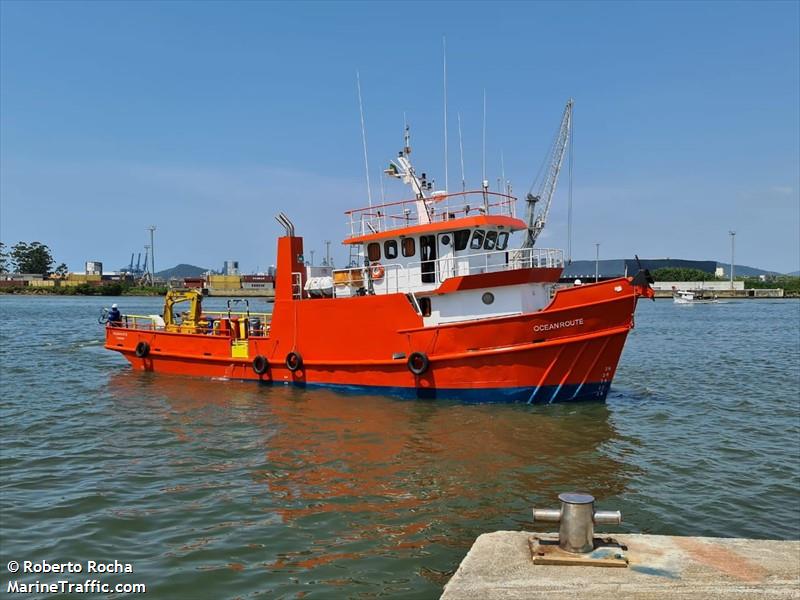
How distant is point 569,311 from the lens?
12.1m

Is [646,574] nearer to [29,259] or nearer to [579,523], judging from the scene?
[579,523]

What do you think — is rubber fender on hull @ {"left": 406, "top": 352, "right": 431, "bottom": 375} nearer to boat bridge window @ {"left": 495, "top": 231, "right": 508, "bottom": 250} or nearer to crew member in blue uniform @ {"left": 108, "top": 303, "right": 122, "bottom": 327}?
boat bridge window @ {"left": 495, "top": 231, "right": 508, "bottom": 250}

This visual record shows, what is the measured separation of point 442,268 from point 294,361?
4.41 meters

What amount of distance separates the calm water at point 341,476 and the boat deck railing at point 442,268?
2807 millimetres

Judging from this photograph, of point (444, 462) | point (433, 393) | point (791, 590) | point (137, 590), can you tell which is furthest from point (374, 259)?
point (791, 590)

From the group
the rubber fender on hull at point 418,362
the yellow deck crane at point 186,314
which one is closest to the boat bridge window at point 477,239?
the rubber fender on hull at point 418,362

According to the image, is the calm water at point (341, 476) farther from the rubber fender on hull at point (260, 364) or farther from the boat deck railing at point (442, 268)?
the boat deck railing at point (442, 268)

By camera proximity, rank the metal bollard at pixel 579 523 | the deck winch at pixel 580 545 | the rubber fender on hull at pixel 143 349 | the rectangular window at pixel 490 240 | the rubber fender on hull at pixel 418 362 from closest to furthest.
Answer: the deck winch at pixel 580 545 < the metal bollard at pixel 579 523 < the rubber fender on hull at pixel 418 362 < the rectangular window at pixel 490 240 < the rubber fender on hull at pixel 143 349

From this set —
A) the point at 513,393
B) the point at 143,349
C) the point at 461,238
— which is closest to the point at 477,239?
the point at 461,238

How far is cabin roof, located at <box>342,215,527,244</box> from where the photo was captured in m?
13.2

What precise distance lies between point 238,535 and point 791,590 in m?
5.10

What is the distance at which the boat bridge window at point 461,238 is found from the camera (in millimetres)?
13641

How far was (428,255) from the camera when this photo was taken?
14133mm

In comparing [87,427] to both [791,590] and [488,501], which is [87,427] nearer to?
[488,501]
